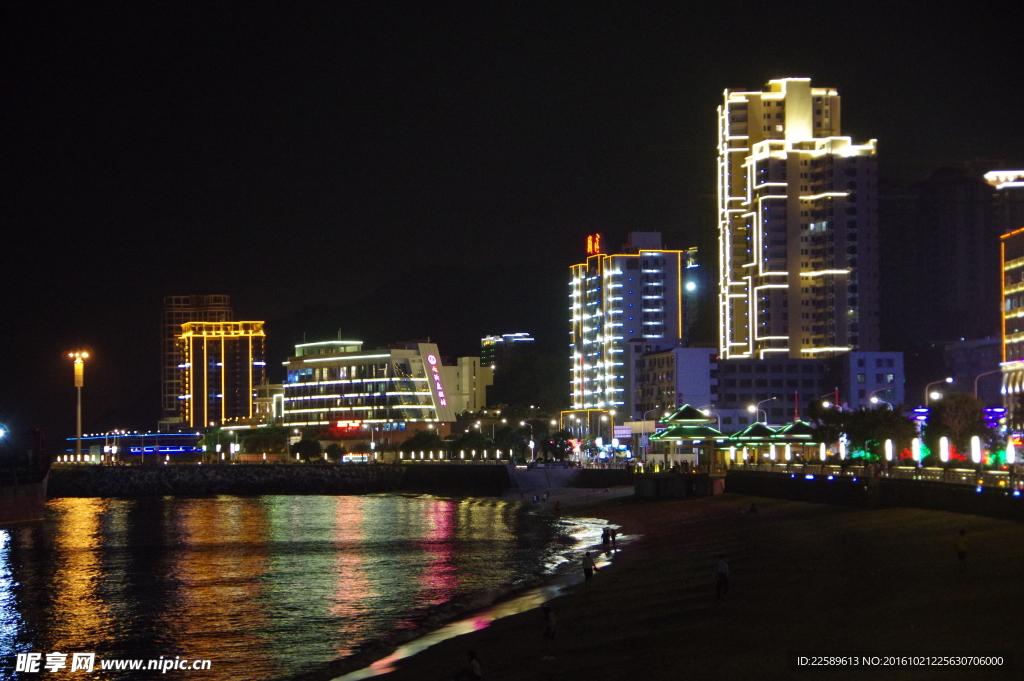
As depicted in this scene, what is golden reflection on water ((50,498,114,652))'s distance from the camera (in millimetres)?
38406

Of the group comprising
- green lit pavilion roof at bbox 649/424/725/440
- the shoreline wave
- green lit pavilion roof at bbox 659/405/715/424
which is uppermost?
green lit pavilion roof at bbox 659/405/715/424

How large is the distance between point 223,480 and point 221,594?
407 ft

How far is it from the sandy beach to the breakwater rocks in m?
113

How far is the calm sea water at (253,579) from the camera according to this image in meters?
36.3

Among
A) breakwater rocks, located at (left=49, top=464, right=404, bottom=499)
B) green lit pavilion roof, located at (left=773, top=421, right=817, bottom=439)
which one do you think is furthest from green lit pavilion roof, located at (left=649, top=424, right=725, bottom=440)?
breakwater rocks, located at (left=49, top=464, right=404, bottom=499)

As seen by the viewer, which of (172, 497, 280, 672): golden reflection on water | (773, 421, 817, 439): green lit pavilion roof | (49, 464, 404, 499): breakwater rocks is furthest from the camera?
(49, 464, 404, 499): breakwater rocks

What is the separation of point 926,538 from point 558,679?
66.2 feet

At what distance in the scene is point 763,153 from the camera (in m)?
196

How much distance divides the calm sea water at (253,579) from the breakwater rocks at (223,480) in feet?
197

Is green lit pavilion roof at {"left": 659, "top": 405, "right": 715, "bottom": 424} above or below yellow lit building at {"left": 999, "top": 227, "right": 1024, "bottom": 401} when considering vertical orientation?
below

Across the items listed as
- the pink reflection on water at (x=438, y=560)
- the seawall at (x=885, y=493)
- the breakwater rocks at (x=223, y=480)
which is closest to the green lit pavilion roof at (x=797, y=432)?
the seawall at (x=885, y=493)

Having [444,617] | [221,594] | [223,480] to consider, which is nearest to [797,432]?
[221,594]

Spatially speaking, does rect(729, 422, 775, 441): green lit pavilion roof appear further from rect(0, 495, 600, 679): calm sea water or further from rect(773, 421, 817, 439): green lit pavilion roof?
rect(0, 495, 600, 679): calm sea water

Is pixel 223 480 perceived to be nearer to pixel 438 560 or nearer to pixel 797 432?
pixel 797 432
